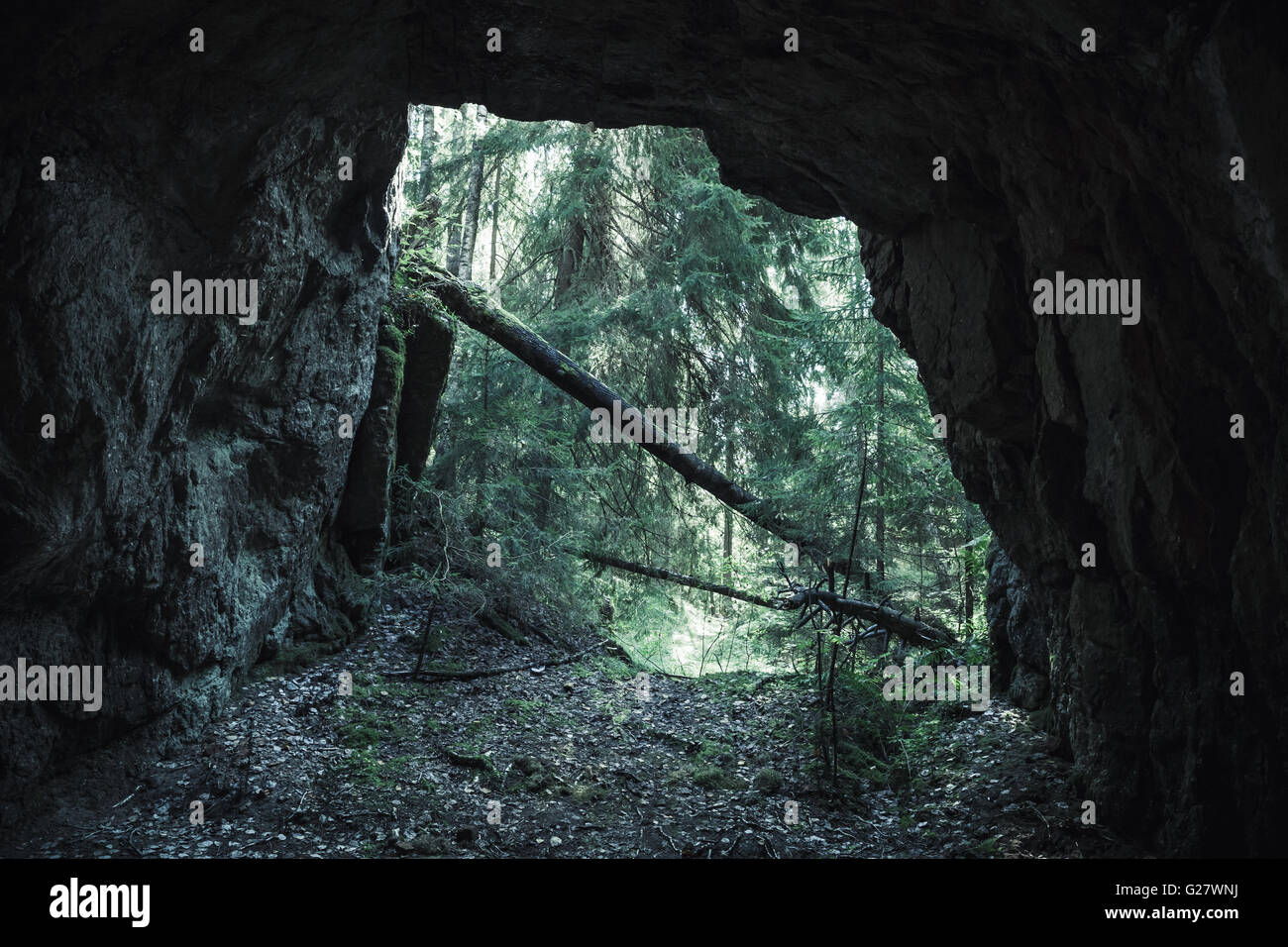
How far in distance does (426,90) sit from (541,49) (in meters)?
1.02

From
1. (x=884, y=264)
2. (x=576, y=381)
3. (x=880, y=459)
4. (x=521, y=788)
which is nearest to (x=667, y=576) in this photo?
(x=576, y=381)

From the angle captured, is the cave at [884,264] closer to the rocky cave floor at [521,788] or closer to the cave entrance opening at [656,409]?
the rocky cave floor at [521,788]

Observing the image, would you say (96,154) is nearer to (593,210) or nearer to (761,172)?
(761,172)

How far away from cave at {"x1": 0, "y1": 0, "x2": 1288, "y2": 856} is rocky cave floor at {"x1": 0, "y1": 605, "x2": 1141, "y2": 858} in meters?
0.53

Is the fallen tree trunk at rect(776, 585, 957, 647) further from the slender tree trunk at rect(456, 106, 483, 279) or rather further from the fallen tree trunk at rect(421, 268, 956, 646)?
the slender tree trunk at rect(456, 106, 483, 279)

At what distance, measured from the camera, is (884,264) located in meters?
7.66

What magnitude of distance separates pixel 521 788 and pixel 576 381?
20.2 ft

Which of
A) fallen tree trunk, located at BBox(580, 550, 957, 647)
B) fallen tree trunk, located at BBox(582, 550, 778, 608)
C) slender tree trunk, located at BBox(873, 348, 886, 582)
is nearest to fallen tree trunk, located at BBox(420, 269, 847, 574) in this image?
slender tree trunk, located at BBox(873, 348, 886, 582)

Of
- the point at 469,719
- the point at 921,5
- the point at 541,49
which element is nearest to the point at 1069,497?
the point at 921,5

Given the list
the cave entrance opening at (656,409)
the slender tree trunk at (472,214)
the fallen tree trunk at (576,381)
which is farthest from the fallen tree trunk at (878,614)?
the slender tree trunk at (472,214)

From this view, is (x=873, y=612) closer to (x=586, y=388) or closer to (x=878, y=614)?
(x=878, y=614)
